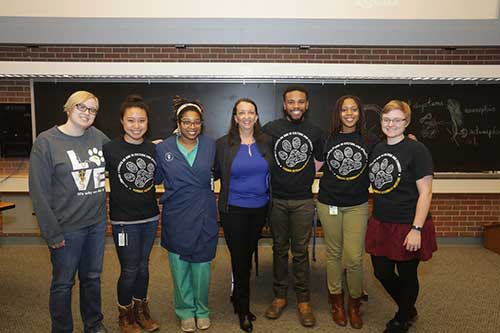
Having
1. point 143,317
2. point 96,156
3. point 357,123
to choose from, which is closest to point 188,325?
point 143,317

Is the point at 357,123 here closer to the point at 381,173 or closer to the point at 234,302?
the point at 381,173

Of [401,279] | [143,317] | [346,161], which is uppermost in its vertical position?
[346,161]

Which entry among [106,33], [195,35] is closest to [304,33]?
[195,35]

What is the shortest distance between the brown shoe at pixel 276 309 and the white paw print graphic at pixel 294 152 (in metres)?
1.07

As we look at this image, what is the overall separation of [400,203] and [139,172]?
164 cm

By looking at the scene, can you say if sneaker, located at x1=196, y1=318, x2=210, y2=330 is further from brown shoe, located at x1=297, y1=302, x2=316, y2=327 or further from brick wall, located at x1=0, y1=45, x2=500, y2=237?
brick wall, located at x1=0, y1=45, x2=500, y2=237

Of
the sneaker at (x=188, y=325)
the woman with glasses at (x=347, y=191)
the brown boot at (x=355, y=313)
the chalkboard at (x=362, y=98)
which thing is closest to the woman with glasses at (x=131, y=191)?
the sneaker at (x=188, y=325)

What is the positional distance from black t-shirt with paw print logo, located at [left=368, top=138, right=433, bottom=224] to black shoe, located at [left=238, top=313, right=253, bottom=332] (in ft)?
3.85

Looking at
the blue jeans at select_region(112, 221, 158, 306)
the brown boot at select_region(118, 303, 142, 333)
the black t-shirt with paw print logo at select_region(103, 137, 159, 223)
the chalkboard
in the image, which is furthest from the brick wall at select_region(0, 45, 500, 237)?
the brown boot at select_region(118, 303, 142, 333)

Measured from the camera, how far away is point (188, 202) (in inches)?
102

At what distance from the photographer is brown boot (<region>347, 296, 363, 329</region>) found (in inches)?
112

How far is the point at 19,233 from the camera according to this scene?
193 inches

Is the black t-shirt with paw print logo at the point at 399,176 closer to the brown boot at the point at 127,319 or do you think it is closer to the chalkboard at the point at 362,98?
the brown boot at the point at 127,319

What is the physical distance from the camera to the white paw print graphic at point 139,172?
2.48 metres
